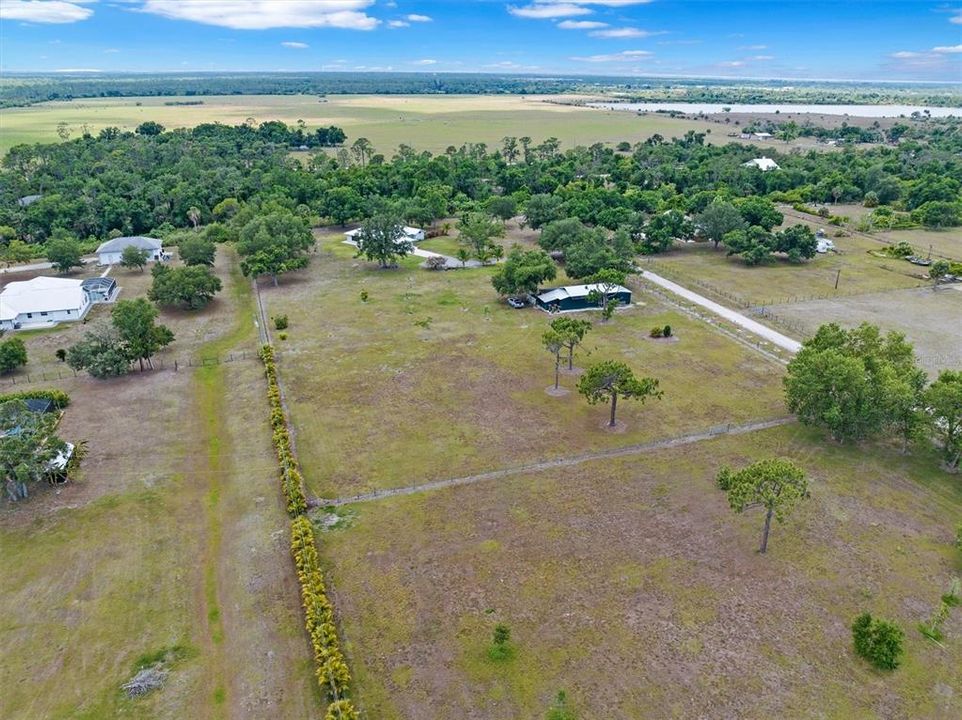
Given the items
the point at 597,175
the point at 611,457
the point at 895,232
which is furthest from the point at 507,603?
the point at 597,175

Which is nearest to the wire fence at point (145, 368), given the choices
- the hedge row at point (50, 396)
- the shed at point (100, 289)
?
the hedge row at point (50, 396)

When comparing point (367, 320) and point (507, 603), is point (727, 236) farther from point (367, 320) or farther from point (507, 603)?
point (507, 603)

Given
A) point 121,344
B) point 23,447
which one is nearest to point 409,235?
point 121,344

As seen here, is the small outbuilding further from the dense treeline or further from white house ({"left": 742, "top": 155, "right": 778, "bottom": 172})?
white house ({"left": 742, "top": 155, "right": 778, "bottom": 172})

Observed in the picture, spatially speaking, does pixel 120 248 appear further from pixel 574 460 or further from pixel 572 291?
pixel 574 460

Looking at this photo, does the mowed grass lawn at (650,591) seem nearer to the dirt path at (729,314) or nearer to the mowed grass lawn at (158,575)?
the mowed grass lawn at (158,575)
